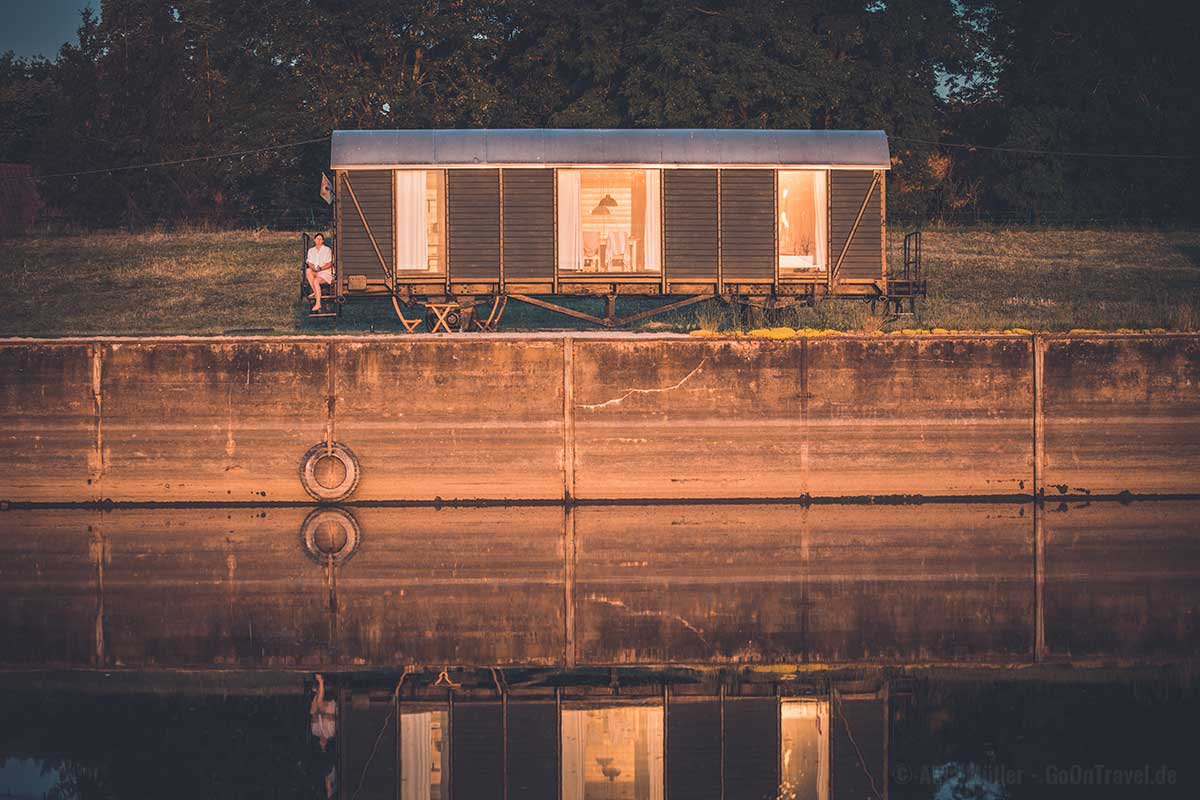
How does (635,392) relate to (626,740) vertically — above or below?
above

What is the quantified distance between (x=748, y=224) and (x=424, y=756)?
18.8 meters

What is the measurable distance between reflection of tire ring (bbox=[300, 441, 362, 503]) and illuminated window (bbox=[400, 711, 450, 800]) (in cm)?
1117

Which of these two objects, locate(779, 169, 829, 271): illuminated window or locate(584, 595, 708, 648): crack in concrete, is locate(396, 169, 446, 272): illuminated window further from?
locate(584, 595, 708, 648): crack in concrete

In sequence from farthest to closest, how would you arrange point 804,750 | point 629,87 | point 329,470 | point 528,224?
point 629,87 < point 528,224 < point 329,470 < point 804,750

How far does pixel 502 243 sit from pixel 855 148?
6.79 meters

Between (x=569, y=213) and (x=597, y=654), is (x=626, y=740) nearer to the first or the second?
(x=597, y=654)

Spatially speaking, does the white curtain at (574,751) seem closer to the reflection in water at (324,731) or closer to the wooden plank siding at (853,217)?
the reflection in water at (324,731)

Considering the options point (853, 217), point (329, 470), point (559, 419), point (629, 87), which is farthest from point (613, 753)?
point (629, 87)

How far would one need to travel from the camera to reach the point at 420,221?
27.8 metres

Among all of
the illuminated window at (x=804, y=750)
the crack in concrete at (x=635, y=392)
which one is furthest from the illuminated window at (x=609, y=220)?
the illuminated window at (x=804, y=750)

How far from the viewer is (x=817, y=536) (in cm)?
1972

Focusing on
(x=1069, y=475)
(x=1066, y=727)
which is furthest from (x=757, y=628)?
(x=1069, y=475)

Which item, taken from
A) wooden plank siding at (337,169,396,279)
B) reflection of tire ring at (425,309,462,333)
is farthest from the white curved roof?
reflection of tire ring at (425,309,462,333)

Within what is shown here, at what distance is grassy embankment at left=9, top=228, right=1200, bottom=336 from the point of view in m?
29.1
